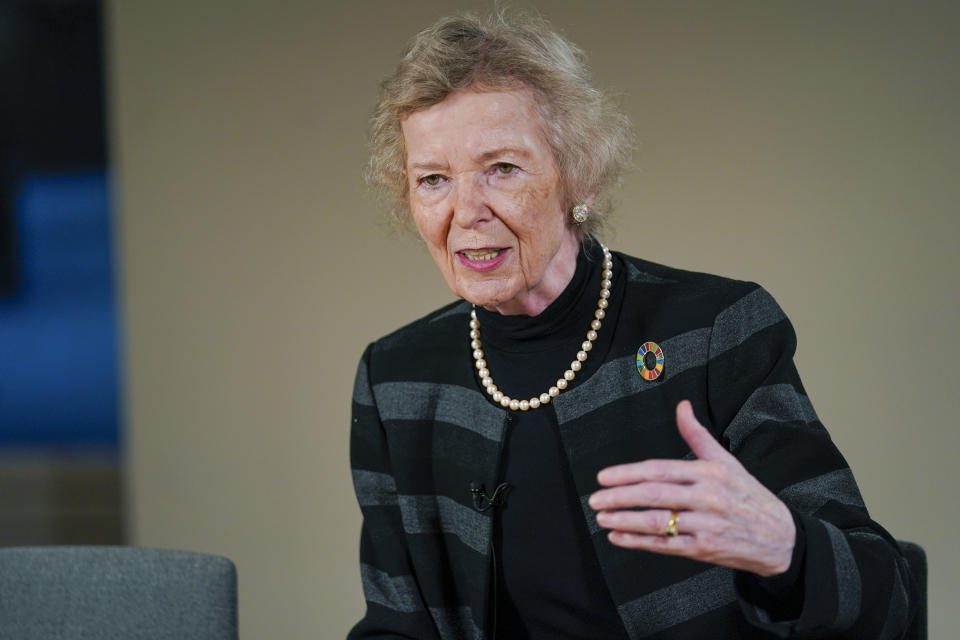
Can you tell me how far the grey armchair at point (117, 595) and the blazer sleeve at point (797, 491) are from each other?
0.92 metres

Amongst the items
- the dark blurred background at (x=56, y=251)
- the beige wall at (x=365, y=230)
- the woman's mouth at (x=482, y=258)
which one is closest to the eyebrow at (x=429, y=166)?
the woman's mouth at (x=482, y=258)

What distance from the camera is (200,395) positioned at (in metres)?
3.52

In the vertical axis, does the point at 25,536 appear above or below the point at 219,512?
below

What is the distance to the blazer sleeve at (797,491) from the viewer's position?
4.55 feet

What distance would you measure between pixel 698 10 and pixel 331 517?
6.11 ft

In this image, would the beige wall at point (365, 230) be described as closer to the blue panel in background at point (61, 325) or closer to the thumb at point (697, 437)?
the thumb at point (697, 437)

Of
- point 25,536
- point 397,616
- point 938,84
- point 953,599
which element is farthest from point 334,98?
point 25,536

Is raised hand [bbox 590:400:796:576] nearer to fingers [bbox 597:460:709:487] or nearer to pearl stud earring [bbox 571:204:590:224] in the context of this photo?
fingers [bbox 597:460:709:487]

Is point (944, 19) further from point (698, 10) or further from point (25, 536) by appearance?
point (25, 536)

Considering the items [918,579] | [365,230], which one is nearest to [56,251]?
[365,230]

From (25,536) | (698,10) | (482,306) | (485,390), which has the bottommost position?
(25,536)

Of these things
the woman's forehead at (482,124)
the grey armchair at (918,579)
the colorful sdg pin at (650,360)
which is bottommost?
the grey armchair at (918,579)

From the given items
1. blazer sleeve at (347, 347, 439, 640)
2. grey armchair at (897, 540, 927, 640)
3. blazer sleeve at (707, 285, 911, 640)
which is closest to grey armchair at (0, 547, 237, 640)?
blazer sleeve at (347, 347, 439, 640)

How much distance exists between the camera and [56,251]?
5984 mm
